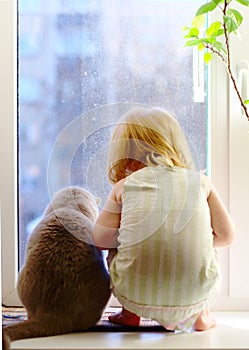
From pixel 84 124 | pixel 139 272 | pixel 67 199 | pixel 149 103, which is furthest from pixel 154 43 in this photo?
pixel 139 272

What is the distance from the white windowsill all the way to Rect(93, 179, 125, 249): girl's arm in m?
0.19

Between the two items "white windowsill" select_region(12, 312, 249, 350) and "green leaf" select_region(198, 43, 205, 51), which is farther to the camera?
"green leaf" select_region(198, 43, 205, 51)

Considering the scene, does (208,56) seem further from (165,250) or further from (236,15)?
(165,250)

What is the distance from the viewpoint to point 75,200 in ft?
3.70

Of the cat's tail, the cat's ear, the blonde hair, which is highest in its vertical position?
the blonde hair

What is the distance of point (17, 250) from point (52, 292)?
13 cm

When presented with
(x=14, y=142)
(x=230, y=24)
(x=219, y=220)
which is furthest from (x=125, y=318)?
(x=230, y=24)

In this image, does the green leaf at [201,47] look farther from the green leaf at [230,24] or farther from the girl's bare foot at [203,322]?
the girl's bare foot at [203,322]

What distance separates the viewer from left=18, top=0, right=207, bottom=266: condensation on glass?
1170 mm

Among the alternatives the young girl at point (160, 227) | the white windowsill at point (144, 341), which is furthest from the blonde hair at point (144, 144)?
the white windowsill at point (144, 341)

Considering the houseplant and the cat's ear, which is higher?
the houseplant

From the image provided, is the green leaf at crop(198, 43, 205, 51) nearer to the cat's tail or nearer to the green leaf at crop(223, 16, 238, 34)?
the green leaf at crop(223, 16, 238, 34)

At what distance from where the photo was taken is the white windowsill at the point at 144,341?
1025mm

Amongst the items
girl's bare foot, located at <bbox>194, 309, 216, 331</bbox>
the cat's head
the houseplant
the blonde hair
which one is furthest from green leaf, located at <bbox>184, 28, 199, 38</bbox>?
girl's bare foot, located at <bbox>194, 309, 216, 331</bbox>
